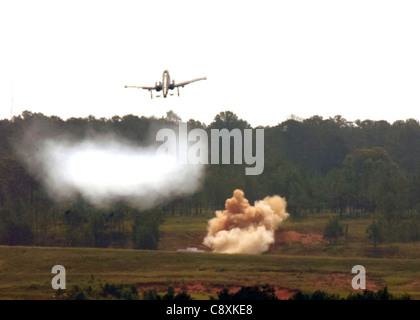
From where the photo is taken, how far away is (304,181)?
6619 inches

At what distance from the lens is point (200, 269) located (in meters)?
107

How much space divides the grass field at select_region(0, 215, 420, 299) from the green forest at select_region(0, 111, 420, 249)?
598 inches

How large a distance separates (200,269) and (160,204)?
45.0 metres

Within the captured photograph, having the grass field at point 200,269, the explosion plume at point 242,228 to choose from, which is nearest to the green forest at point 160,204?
the explosion plume at point 242,228

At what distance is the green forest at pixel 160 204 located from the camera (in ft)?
438

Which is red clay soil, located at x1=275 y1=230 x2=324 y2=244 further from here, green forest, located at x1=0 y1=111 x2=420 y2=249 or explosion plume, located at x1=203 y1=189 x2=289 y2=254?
green forest, located at x1=0 y1=111 x2=420 y2=249

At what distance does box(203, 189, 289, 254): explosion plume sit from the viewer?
128625 millimetres

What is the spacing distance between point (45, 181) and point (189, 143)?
27.5 metres

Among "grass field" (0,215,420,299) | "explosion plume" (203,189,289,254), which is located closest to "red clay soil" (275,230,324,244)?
"explosion plume" (203,189,289,254)

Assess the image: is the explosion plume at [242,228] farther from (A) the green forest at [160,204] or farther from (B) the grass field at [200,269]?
(B) the grass field at [200,269]

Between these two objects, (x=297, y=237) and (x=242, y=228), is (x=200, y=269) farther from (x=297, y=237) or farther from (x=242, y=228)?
(x=297, y=237)

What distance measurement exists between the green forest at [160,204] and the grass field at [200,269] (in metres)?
15.2

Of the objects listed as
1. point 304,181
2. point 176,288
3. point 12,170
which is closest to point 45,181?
point 12,170

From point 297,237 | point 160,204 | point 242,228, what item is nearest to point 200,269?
point 242,228
